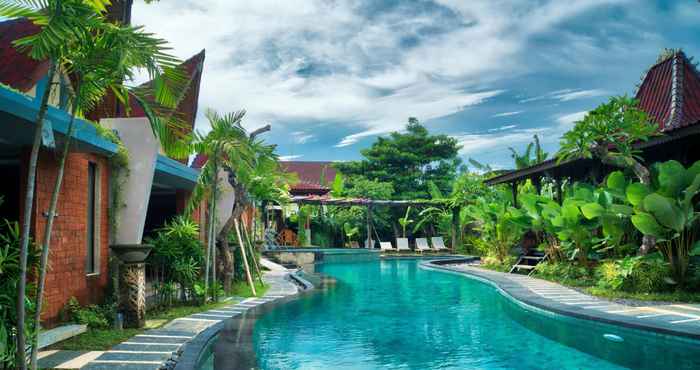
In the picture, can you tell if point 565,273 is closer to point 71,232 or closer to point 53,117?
point 71,232

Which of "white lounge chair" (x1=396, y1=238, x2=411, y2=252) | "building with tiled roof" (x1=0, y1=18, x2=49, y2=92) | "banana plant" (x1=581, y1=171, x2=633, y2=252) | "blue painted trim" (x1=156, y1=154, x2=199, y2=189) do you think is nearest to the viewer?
"building with tiled roof" (x1=0, y1=18, x2=49, y2=92)

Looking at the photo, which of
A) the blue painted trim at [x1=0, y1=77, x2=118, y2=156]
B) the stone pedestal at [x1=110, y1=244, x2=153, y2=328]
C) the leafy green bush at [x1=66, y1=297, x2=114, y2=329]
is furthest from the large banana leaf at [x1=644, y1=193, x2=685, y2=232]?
the leafy green bush at [x1=66, y1=297, x2=114, y2=329]

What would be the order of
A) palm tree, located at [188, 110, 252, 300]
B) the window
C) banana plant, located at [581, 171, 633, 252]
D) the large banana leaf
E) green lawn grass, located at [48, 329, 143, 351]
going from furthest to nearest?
banana plant, located at [581, 171, 633, 252] < palm tree, located at [188, 110, 252, 300] < the large banana leaf < the window < green lawn grass, located at [48, 329, 143, 351]

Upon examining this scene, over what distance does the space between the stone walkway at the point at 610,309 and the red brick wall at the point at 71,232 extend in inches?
282

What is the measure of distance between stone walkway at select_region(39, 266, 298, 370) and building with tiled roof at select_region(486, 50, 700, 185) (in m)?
8.73

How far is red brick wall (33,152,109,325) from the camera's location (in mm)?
6785

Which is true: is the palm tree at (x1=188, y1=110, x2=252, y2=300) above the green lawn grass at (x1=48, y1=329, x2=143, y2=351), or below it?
above

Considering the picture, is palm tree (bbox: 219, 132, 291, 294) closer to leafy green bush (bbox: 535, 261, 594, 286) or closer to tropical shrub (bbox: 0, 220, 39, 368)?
tropical shrub (bbox: 0, 220, 39, 368)

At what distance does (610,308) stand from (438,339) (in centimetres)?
314

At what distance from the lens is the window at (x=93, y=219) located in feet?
27.2

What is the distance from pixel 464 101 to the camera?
4638cm

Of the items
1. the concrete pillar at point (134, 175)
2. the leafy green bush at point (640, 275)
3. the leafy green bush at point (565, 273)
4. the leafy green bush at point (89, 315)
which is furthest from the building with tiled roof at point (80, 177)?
the leafy green bush at point (565, 273)

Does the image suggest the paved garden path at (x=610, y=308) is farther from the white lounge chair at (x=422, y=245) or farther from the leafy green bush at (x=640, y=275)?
the white lounge chair at (x=422, y=245)

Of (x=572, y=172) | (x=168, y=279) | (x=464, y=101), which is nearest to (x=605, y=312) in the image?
(x=168, y=279)
